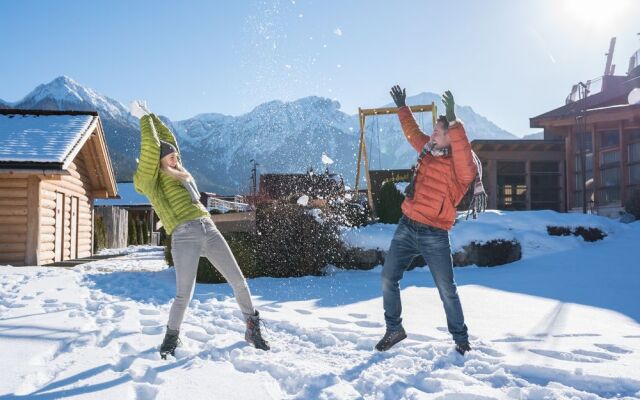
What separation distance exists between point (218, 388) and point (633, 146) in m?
18.3

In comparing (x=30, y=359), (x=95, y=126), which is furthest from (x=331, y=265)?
(x=95, y=126)

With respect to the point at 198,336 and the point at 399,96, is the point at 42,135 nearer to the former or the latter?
the point at 198,336

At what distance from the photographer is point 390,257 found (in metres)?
3.94

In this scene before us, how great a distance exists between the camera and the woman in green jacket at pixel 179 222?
12.0ft

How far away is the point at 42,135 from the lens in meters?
13.6

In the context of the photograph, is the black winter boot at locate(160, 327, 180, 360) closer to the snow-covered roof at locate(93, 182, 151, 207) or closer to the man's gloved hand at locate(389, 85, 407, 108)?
the man's gloved hand at locate(389, 85, 407, 108)

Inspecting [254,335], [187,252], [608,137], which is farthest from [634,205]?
[187,252]

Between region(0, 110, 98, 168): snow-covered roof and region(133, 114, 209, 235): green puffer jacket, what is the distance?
31.7ft

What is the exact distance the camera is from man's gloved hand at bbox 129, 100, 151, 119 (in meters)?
3.88

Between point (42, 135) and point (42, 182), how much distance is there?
5.56 ft

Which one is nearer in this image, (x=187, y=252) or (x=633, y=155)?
(x=187, y=252)

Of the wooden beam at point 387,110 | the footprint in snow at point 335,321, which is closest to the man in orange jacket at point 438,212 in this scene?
the footprint in snow at point 335,321

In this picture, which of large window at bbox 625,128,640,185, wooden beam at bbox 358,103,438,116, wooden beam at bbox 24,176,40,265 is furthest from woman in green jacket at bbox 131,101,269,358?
large window at bbox 625,128,640,185

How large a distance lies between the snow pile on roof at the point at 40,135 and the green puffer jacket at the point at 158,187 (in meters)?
9.74
